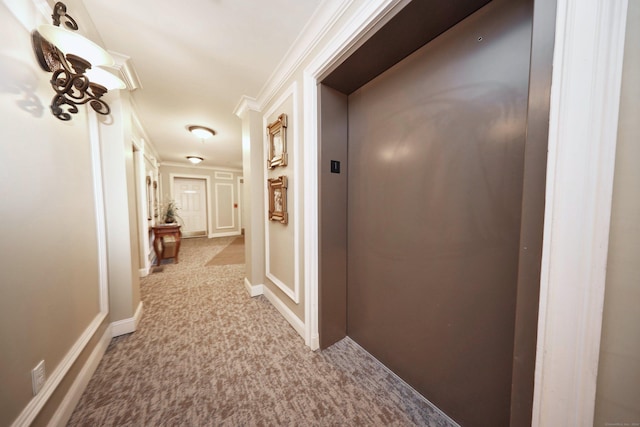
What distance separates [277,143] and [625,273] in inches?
83.5

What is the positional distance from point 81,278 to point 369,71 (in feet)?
7.82

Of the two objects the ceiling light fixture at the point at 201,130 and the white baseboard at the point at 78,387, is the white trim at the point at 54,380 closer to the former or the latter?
the white baseboard at the point at 78,387

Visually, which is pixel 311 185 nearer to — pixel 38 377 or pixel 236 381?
pixel 236 381

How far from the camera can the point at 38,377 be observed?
91 centimetres

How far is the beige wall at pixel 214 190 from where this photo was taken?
5691mm

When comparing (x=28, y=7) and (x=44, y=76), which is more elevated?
(x=28, y=7)

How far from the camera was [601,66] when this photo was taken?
46 cm

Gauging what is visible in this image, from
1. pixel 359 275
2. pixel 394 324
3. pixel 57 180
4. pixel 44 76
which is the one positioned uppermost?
pixel 44 76

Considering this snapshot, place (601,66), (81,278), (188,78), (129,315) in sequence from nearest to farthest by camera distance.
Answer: (601,66) < (81,278) < (129,315) < (188,78)

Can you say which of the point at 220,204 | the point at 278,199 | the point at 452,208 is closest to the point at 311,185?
the point at 278,199

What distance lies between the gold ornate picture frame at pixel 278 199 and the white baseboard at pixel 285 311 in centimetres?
88

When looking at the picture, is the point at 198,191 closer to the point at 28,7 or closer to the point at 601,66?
the point at 28,7

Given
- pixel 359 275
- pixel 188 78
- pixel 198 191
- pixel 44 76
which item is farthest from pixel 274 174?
pixel 198 191

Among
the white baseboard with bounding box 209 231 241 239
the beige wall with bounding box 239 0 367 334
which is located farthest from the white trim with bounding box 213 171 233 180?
the beige wall with bounding box 239 0 367 334
